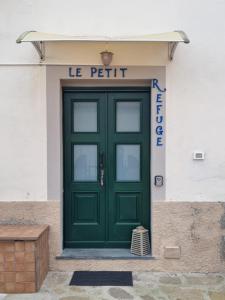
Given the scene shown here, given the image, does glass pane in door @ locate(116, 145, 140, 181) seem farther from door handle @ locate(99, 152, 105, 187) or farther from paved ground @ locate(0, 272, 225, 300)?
paved ground @ locate(0, 272, 225, 300)

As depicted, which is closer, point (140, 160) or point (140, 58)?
point (140, 58)

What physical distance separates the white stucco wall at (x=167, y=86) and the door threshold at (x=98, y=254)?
0.91 meters

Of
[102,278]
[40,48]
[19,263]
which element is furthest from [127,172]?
[40,48]

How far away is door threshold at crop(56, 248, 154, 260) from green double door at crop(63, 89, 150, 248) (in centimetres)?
9

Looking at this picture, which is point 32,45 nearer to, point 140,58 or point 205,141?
point 140,58

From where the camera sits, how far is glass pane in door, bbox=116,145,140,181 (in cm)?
479

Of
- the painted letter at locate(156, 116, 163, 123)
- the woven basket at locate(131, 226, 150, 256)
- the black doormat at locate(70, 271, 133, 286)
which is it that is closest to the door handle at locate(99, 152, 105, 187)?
the woven basket at locate(131, 226, 150, 256)

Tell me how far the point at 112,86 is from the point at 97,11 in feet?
3.44

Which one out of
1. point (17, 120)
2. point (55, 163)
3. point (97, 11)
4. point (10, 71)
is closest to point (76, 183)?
point (55, 163)

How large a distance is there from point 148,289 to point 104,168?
1769 millimetres

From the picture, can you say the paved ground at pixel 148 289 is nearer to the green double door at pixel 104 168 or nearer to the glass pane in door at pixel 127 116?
the green double door at pixel 104 168

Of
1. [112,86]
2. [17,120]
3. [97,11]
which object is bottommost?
[17,120]

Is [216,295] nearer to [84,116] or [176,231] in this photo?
[176,231]

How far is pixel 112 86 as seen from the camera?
466cm
